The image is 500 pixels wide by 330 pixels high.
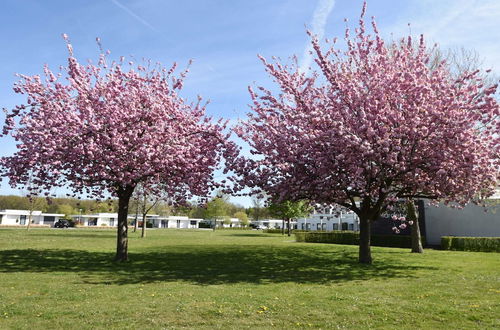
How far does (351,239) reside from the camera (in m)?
39.8

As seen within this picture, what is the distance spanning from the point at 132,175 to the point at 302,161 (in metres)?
8.56

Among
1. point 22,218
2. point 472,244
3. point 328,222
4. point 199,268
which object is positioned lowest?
point 199,268

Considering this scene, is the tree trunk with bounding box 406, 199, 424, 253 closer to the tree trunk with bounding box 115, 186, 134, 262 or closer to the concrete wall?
the concrete wall

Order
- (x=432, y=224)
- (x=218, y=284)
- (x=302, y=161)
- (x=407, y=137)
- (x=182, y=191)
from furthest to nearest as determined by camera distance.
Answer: (x=432, y=224) < (x=182, y=191) < (x=302, y=161) < (x=407, y=137) < (x=218, y=284)

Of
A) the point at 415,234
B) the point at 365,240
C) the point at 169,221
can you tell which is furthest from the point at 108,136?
the point at 169,221

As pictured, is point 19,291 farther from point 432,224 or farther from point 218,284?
point 432,224

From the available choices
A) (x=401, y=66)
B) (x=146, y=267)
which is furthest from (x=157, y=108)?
(x=401, y=66)

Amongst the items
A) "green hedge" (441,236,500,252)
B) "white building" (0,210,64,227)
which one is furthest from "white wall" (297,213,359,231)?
"white building" (0,210,64,227)

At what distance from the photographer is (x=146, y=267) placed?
725 inches

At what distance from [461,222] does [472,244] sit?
20.5ft

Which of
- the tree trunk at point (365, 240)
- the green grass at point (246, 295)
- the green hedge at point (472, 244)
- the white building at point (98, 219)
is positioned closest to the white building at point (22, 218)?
the white building at point (98, 219)

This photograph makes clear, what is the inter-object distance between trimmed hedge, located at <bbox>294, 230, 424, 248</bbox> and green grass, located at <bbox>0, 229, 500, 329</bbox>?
16253 millimetres

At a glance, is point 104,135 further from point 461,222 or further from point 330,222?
point 330,222

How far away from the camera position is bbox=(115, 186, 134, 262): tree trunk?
67.8 feet
